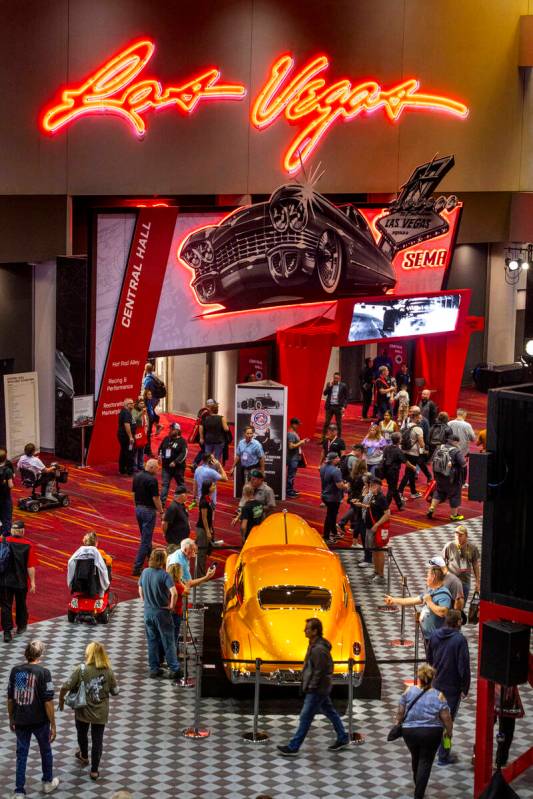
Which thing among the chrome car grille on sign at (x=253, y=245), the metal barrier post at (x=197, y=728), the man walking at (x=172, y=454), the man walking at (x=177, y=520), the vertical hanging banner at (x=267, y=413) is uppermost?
the chrome car grille on sign at (x=253, y=245)

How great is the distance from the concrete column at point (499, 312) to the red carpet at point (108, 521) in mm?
11886

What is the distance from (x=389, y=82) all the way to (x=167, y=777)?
799 inches

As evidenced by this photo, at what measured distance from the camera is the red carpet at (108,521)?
16.9 metres

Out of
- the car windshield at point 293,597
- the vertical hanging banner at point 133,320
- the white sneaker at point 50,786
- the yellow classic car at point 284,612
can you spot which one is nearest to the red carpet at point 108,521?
the vertical hanging banner at point 133,320

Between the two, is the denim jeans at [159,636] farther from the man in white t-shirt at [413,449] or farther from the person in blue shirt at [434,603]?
the man in white t-shirt at [413,449]

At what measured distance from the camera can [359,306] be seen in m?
27.0

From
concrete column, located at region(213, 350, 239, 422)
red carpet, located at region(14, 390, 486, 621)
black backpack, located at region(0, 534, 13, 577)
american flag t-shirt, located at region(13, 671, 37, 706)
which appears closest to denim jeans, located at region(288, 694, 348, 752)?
american flag t-shirt, located at region(13, 671, 37, 706)

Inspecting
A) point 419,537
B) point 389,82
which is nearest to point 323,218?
point 389,82

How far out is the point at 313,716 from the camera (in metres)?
11.8

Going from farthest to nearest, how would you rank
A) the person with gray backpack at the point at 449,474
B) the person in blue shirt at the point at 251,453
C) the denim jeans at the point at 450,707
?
the person in blue shirt at the point at 251,453 → the person with gray backpack at the point at 449,474 → the denim jeans at the point at 450,707

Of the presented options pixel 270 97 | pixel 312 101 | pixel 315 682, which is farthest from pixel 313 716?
pixel 312 101

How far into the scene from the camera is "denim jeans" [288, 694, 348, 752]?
1168cm

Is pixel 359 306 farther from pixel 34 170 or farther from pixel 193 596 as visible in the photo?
pixel 193 596

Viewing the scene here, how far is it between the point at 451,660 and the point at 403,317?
16798mm
